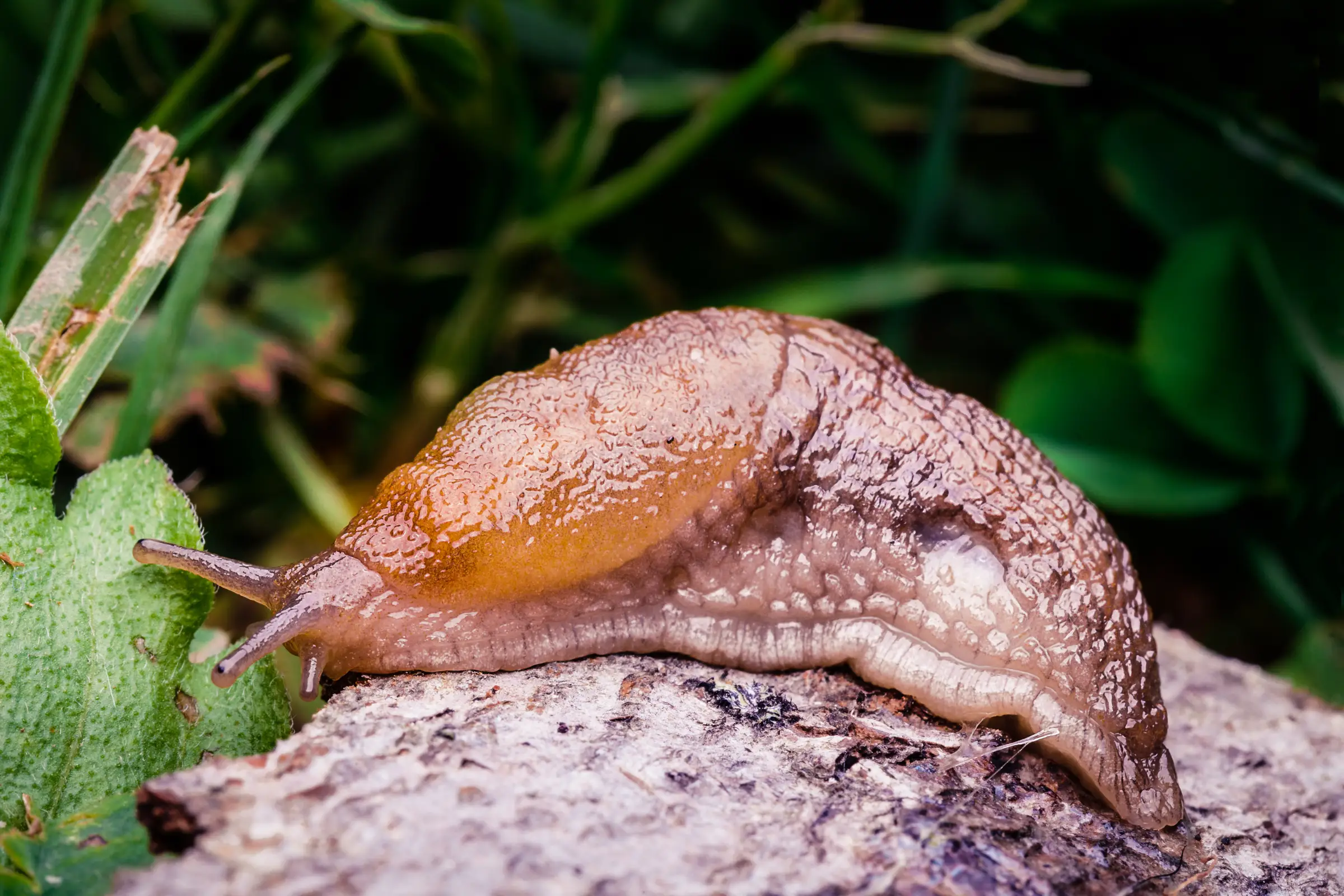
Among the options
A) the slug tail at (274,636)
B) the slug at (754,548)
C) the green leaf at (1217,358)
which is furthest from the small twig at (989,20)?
the slug tail at (274,636)

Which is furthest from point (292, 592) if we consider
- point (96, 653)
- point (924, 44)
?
point (924, 44)

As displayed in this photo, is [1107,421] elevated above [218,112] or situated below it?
below

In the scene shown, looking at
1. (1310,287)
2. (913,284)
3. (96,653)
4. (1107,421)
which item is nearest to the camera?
(96,653)

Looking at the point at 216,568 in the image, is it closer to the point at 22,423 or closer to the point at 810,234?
the point at 22,423

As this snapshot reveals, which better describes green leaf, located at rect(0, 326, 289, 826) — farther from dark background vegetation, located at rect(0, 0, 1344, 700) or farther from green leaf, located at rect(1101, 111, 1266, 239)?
green leaf, located at rect(1101, 111, 1266, 239)

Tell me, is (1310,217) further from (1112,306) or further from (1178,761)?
(1178,761)

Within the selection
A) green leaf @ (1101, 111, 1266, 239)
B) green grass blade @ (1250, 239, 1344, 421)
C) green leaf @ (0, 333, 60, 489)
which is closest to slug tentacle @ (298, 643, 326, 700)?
green leaf @ (0, 333, 60, 489)
